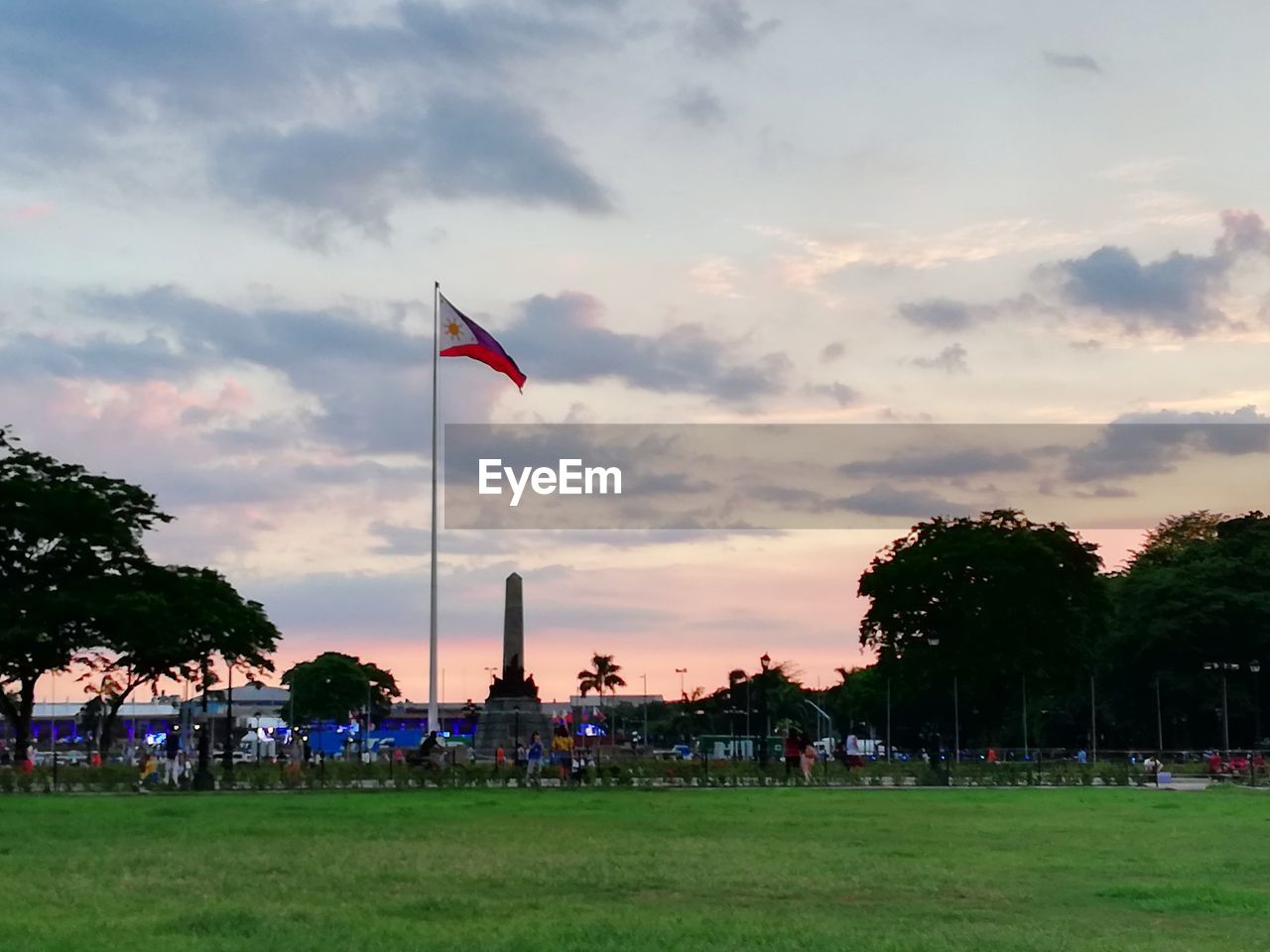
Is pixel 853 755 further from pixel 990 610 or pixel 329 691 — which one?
pixel 329 691

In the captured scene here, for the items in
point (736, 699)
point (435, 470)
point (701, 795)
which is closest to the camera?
point (701, 795)

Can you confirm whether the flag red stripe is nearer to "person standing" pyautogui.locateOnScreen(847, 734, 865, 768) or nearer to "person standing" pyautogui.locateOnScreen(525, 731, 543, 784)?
"person standing" pyautogui.locateOnScreen(525, 731, 543, 784)

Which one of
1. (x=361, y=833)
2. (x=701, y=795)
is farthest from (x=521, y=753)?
(x=361, y=833)

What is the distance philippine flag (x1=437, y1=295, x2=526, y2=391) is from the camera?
6238cm

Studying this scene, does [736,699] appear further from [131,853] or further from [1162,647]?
[131,853]

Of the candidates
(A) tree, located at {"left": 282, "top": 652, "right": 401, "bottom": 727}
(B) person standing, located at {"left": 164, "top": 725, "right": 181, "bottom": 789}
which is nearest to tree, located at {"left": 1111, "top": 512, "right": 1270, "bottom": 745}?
(B) person standing, located at {"left": 164, "top": 725, "right": 181, "bottom": 789}

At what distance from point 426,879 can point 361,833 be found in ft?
25.7

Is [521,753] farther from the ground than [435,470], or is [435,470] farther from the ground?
[435,470]

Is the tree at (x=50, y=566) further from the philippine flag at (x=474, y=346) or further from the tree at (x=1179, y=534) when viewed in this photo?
the tree at (x=1179, y=534)

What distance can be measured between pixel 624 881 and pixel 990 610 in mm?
77624

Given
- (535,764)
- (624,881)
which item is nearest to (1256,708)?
(535,764)

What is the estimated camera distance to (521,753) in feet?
231

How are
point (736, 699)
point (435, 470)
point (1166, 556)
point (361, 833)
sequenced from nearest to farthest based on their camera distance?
point (361, 833), point (435, 470), point (1166, 556), point (736, 699)

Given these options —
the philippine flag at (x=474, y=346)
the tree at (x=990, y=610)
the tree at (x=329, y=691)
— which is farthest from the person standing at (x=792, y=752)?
the tree at (x=329, y=691)
